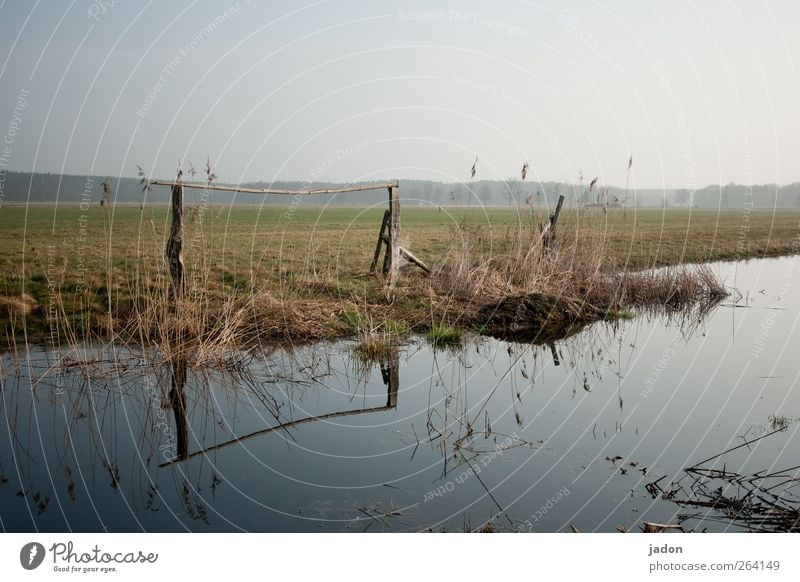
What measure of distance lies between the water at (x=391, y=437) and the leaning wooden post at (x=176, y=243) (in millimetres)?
1964

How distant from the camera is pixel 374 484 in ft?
21.6

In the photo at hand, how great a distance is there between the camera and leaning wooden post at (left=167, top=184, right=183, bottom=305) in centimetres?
1202

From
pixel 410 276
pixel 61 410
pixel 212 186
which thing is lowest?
pixel 61 410

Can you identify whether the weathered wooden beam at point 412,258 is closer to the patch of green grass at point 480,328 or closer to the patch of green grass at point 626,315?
the patch of green grass at point 480,328

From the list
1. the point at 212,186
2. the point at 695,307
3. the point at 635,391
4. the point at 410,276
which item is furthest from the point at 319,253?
the point at 635,391

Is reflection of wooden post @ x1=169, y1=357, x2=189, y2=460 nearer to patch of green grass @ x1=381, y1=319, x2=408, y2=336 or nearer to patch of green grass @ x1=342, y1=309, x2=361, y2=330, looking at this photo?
patch of green grass @ x1=342, y1=309, x2=361, y2=330

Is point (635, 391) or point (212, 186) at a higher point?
point (212, 186)

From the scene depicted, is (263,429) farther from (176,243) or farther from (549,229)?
(549,229)

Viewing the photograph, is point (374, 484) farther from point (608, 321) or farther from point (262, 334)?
point (608, 321)
